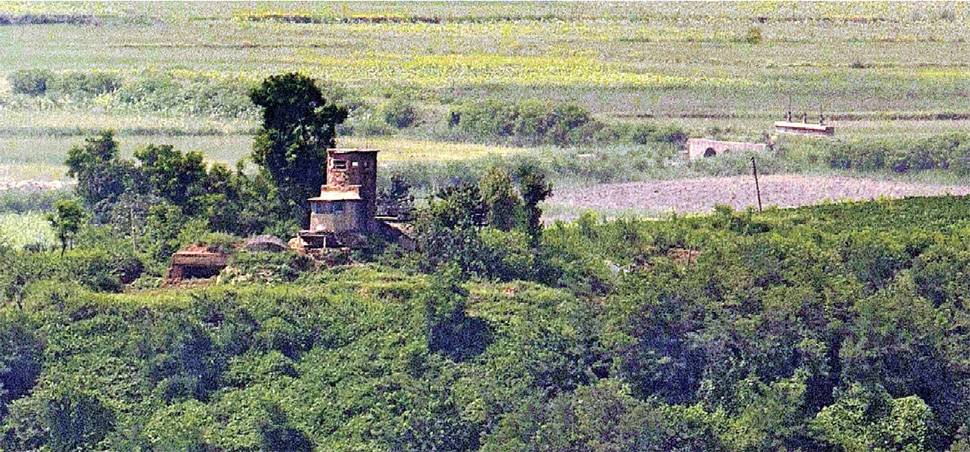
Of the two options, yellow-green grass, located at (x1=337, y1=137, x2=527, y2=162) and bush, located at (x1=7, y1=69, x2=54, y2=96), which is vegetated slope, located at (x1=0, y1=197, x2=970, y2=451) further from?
bush, located at (x1=7, y1=69, x2=54, y2=96)

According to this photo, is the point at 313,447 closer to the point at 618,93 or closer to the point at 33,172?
the point at 33,172

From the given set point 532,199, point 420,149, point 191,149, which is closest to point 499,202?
point 532,199

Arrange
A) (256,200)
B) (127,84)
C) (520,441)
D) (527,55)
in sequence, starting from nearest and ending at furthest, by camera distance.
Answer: (520,441) < (256,200) < (127,84) < (527,55)

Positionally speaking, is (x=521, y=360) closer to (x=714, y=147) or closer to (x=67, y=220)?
(x=67, y=220)

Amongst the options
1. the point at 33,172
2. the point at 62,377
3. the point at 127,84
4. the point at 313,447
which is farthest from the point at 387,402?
the point at 127,84

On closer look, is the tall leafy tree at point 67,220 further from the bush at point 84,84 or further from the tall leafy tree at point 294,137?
the bush at point 84,84
